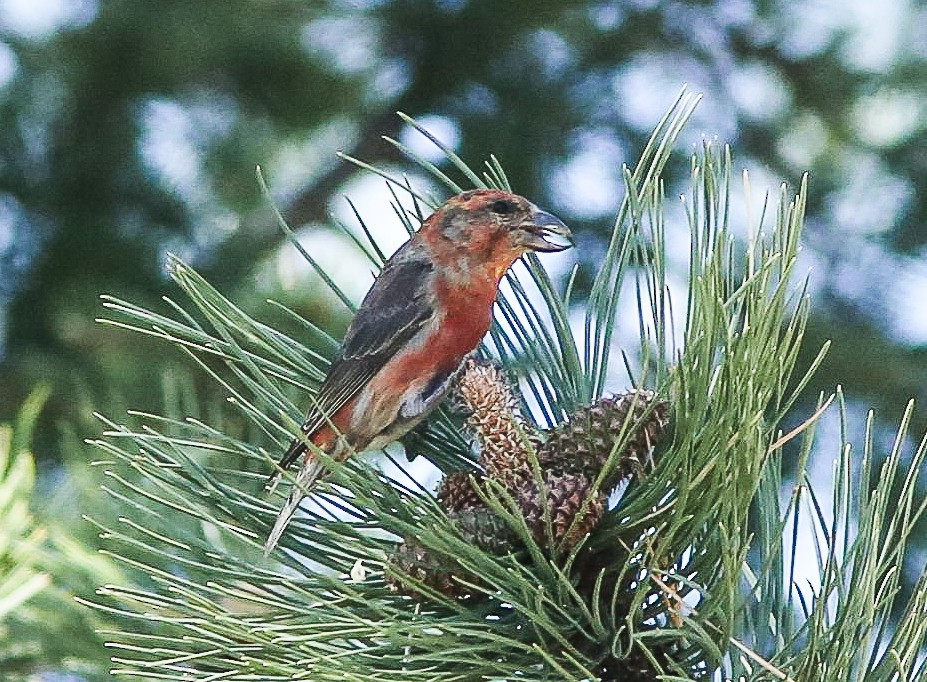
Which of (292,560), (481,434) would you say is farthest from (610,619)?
(292,560)

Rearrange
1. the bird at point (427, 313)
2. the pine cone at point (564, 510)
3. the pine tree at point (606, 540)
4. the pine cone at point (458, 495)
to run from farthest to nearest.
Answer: the bird at point (427, 313), the pine cone at point (458, 495), the pine cone at point (564, 510), the pine tree at point (606, 540)

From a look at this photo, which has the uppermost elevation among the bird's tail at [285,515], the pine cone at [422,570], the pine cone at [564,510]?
the pine cone at [564,510]

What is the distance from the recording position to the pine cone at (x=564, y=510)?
5.31 ft

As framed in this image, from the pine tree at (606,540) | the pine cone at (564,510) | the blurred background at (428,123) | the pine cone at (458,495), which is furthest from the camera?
the blurred background at (428,123)

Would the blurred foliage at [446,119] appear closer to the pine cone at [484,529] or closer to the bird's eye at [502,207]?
the bird's eye at [502,207]

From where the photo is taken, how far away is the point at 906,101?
3869mm

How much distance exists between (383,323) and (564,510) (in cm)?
117

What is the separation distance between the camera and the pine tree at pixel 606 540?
4.89 feet

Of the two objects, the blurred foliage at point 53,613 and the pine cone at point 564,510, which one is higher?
the pine cone at point 564,510

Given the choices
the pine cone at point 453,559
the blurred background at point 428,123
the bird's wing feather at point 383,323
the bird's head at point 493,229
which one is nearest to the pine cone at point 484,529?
the pine cone at point 453,559

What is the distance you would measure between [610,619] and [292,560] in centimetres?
41

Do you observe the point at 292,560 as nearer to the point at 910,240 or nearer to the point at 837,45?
the point at 910,240

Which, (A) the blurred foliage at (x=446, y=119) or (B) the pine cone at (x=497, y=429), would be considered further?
(A) the blurred foliage at (x=446, y=119)

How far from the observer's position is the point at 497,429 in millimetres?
1728
